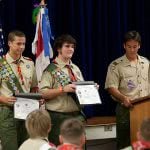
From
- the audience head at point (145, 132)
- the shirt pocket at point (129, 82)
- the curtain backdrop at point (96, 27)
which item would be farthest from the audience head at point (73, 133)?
the curtain backdrop at point (96, 27)

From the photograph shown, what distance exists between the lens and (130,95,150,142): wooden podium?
3922mm

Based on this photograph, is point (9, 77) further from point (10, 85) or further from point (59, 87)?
point (59, 87)

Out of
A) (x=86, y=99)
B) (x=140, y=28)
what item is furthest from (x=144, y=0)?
(x=86, y=99)

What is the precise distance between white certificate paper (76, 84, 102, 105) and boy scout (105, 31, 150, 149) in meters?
0.49

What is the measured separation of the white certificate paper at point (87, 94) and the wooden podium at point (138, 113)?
399mm

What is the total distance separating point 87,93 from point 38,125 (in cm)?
108

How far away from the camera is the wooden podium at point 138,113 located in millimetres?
3922

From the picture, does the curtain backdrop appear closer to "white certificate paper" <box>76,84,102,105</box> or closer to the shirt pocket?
the shirt pocket

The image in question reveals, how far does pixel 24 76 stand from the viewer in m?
3.98

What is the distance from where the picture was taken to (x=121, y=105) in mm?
4309

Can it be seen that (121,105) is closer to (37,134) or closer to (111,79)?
(111,79)

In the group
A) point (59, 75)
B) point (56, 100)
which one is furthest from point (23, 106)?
point (59, 75)

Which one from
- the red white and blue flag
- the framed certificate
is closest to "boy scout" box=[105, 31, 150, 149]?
the framed certificate

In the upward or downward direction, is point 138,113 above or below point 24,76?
below
